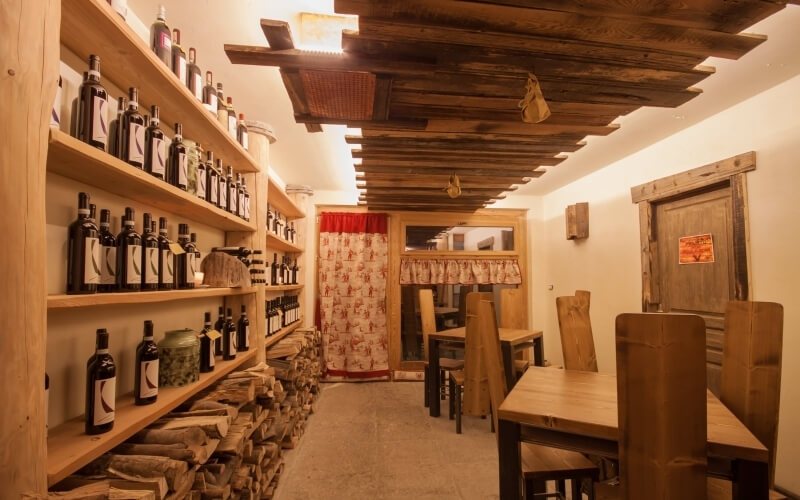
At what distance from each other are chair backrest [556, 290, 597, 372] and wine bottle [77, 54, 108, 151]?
2.28 m

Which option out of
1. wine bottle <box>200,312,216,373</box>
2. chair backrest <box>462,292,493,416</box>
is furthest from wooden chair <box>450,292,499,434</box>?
wine bottle <box>200,312,216,373</box>

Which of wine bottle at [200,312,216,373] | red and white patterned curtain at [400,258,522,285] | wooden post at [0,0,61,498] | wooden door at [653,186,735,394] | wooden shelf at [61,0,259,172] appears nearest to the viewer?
wooden post at [0,0,61,498]

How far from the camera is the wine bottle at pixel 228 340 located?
6.84ft

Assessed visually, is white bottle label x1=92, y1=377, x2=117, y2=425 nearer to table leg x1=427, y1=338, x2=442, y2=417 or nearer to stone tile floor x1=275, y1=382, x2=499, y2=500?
stone tile floor x1=275, y1=382, x2=499, y2=500

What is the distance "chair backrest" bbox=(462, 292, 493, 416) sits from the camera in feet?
8.69

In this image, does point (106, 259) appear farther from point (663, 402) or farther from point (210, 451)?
point (663, 402)

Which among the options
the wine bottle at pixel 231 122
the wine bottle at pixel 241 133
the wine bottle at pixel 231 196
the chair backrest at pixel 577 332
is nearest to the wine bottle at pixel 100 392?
the wine bottle at pixel 231 196

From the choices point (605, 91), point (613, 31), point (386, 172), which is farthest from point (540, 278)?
point (613, 31)

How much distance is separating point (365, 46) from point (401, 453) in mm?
2671

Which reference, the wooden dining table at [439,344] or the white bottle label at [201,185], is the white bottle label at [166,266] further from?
the wooden dining table at [439,344]

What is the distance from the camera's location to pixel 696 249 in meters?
3.06

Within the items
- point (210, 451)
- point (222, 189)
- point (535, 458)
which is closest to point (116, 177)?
point (222, 189)

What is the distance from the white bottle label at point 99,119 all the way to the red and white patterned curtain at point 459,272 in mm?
4102

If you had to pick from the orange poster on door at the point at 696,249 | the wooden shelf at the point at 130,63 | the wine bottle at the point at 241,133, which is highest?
the wine bottle at the point at 241,133
